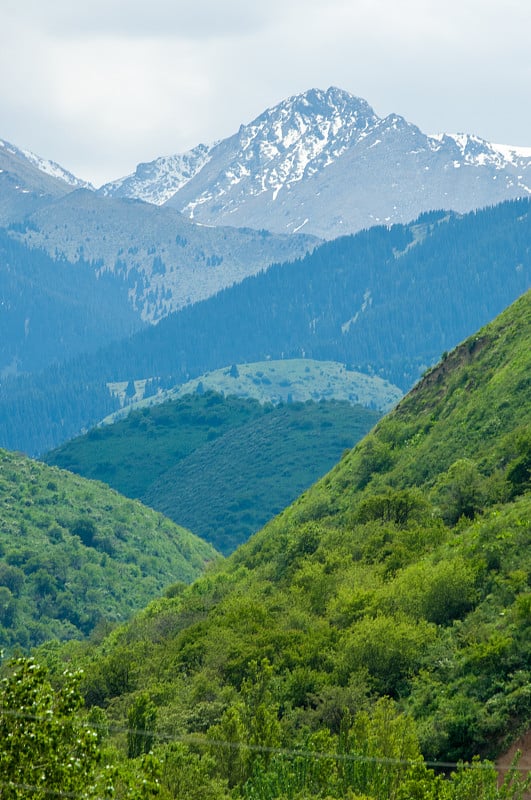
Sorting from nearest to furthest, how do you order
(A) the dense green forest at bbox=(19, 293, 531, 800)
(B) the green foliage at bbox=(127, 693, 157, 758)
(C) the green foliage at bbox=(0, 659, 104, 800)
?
(C) the green foliage at bbox=(0, 659, 104, 800)
(A) the dense green forest at bbox=(19, 293, 531, 800)
(B) the green foliage at bbox=(127, 693, 157, 758)

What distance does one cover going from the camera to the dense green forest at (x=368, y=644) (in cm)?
5562

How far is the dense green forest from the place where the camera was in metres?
55.6

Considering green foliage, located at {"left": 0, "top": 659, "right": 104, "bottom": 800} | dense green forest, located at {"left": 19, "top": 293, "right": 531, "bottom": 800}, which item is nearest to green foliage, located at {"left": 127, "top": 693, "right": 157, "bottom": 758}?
dense green forest, located at {"left": 19, "top": 293, "right": 531, "bottom": 800}

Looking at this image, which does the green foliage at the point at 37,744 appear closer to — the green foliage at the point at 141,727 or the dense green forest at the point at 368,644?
the dense green forest at the point at 368,644

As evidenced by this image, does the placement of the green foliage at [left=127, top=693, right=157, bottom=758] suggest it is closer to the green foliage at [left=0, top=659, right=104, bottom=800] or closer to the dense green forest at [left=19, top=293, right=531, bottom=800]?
the dense green forest at [left=19, top=293, right=531, bottom=800]

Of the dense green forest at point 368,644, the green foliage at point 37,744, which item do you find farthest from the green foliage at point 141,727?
the green foliage at point 37,744

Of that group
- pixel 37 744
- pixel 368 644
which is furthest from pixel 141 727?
pixel 37 744

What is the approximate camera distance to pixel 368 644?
237ft

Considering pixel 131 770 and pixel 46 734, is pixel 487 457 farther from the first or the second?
pixel 46 734

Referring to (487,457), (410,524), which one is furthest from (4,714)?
(487,457)

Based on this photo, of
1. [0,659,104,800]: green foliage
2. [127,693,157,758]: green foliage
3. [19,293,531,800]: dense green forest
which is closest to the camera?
[0,659,104,800]: green foliage

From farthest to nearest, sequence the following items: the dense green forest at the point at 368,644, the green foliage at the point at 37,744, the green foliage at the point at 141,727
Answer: the green foliage at the point at 141,727, the dense green forest at the point at 368,644, the green foliage at the point at 37,744

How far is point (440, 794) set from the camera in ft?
157

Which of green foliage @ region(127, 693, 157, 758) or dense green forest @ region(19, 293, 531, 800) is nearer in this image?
dense green forest @ region(19, 293, 531, 800)
